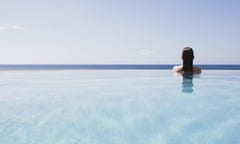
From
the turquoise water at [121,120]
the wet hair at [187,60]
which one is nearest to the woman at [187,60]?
the wet hair at [187,60]

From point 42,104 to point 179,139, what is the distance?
6.07 m

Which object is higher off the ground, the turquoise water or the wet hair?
the turquoise water

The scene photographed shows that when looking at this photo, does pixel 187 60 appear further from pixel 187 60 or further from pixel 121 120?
pixel 121 120

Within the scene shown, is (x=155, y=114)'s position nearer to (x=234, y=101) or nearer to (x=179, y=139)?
(x=179, y=139)

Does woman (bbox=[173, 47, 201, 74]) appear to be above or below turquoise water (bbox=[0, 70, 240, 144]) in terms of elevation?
below

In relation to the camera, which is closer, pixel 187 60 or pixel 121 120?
pixel 121 120

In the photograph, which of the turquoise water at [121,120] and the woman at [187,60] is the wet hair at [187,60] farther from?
the turquoise water at [121,120]

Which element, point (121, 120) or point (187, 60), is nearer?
point (121, 120)

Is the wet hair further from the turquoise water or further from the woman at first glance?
the turquoise water

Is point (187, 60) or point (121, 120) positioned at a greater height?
point (121, 120)

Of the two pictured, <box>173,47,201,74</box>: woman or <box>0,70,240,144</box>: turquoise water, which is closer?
<box>0,70,240,144</box>: turquoise water

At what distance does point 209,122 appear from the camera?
21.6ft

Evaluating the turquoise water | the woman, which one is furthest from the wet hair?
the turquoise water

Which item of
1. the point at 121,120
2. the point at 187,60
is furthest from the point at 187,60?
the point at 121,120
